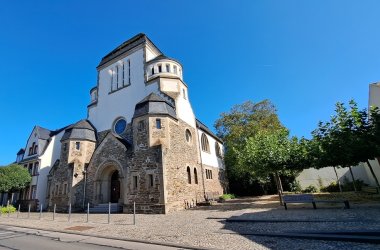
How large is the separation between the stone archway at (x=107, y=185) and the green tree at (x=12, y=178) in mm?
12296

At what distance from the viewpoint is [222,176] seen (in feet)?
96.6

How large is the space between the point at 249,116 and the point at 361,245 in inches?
1020

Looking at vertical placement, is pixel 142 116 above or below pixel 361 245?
above

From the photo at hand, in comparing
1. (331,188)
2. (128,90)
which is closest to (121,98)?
(128,90)

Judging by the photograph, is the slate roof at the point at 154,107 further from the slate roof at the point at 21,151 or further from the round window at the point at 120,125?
the slate roof at the point at 21,151

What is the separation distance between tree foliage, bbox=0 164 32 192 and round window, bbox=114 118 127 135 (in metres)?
13.1

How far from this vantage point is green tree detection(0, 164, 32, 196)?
2356cm

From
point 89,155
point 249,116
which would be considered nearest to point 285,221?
point 89,155

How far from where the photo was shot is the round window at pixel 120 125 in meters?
21.4

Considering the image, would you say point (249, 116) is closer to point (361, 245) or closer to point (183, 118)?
point (183, 118)

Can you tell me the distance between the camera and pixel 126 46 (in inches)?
976

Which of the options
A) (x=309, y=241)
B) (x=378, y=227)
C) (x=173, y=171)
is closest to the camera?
(x=309, y=241)

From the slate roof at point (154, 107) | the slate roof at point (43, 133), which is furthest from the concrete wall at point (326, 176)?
the slate roof at point (43, 133)

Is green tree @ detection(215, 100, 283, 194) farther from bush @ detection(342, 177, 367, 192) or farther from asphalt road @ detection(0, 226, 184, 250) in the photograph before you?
asphalt road @ detection(0, 226, 184, 250)
